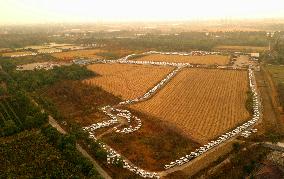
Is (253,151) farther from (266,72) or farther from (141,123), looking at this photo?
(266,72)

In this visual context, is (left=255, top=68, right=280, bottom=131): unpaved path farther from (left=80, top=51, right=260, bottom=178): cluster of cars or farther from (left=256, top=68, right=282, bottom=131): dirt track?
(left=80, top=51, right=260, bottom=178): cluster of cars

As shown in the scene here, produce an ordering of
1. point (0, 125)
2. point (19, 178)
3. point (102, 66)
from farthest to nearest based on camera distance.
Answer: point (102, 66) → point (0, 125) → point (19, 178)

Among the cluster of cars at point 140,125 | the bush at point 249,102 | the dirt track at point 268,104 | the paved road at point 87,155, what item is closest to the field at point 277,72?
the dirt track at point 268,104

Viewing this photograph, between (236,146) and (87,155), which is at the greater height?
(236,146)

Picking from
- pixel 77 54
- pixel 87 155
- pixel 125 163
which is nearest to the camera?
pixel 125 163

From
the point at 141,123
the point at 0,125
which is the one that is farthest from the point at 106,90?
the point at 0,125

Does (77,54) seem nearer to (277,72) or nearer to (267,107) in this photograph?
(277,72)

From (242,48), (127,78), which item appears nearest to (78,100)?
(127,78)

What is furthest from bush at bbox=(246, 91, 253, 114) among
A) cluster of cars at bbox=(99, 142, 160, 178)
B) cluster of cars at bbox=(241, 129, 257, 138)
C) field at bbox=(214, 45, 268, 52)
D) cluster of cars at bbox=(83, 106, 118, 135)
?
field at bbox=(214, 45, 268, 52)
